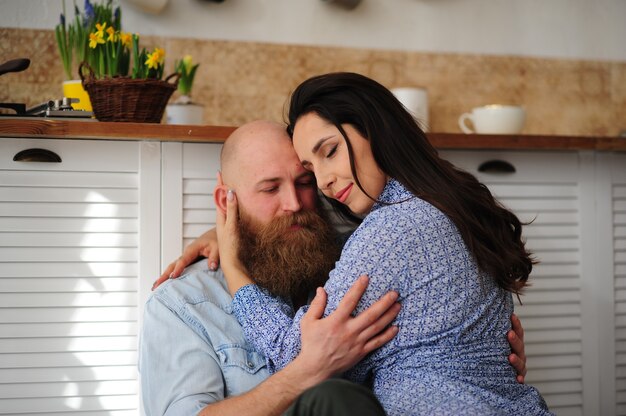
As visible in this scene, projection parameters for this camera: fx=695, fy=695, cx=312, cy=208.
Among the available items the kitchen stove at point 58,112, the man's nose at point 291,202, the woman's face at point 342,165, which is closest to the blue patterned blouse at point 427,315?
the woman's face at point 342,165

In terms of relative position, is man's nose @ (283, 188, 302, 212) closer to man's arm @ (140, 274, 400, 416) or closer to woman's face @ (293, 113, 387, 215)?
woman's face @ (293, 113, 387, 215)

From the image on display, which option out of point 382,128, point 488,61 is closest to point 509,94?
point 488,61

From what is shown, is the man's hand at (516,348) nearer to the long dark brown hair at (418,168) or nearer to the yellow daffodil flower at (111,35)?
the long dark brown hair at (418,168)

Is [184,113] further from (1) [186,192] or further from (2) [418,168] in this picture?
(2) [418,168]

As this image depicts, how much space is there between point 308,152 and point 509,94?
58.6 inches

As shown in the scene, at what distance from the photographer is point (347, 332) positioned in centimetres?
134

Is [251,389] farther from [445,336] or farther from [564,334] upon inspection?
[564,334]

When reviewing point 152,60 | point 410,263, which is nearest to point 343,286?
point 410,263

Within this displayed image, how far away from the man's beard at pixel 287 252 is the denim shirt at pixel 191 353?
113mm

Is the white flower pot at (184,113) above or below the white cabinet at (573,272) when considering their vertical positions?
above

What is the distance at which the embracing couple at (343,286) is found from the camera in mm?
1328

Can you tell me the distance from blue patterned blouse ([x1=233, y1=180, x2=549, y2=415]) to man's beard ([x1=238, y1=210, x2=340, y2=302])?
0.27 m

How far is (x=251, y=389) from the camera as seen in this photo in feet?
4.83

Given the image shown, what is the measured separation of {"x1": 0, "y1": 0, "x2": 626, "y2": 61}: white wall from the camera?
2.43 meters
